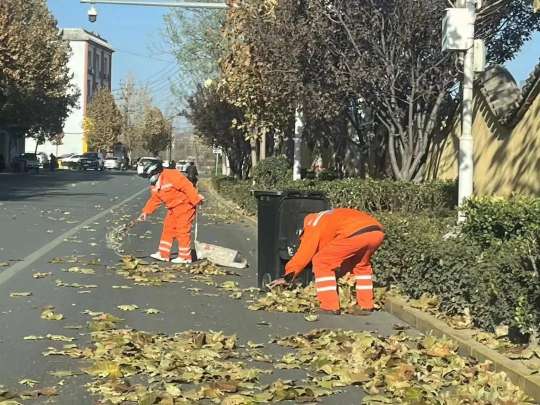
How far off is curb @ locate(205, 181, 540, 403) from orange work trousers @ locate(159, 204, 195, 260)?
425 cm

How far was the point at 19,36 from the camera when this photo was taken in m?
42.3

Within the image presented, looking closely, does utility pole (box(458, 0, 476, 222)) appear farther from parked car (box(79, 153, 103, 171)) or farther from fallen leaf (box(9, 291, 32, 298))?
parked car (box(79, 153, 103, 171))

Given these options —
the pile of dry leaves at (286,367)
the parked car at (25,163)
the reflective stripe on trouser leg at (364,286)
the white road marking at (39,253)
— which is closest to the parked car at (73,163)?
the parked car at (25,163)

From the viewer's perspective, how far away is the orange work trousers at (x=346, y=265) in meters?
8.27

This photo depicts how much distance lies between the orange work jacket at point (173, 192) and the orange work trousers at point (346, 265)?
4437 mm

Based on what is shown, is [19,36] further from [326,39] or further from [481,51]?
[481,51]

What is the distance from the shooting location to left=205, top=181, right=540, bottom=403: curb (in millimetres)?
5666

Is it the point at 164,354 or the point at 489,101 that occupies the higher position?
the point at 489,101

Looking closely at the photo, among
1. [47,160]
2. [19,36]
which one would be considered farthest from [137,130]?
[19,36]

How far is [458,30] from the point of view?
412 inches

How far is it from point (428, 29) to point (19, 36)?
32.0 m

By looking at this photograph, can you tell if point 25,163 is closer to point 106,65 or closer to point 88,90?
point 88,90

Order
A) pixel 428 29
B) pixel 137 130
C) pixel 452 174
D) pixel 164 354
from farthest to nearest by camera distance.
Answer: pixel 137 130
pixel 452 174
pixel 428 29
pixel 164 354

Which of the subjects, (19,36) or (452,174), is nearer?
(452,174)
